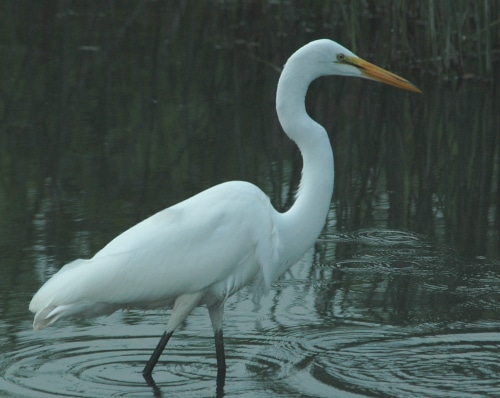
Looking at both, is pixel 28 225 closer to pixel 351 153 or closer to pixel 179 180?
pixel 179 180

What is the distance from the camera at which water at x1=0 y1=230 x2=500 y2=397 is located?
14.3 ft

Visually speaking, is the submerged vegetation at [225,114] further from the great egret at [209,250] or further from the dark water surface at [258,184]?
the great egret at [209,250]

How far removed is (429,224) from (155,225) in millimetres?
2505

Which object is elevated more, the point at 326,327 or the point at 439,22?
the point at 439,22

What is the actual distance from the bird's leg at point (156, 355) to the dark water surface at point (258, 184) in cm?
6

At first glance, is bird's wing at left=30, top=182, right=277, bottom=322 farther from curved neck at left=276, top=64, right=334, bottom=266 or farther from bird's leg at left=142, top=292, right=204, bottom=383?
curved neck at left=276, top=64, right=334, bottom=266

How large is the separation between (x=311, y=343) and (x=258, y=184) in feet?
8.04

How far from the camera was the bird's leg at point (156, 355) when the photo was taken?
14.4 feet

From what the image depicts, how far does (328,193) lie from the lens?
4.62 m

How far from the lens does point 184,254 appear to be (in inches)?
172

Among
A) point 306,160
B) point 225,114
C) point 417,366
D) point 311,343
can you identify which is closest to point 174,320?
point 311,343

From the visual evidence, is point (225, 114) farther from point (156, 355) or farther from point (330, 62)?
point (156, 355)

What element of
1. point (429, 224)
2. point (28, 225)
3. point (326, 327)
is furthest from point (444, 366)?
point (28, 225)

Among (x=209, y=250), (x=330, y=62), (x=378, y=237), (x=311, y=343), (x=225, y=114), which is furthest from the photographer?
(x=225, y=114)
